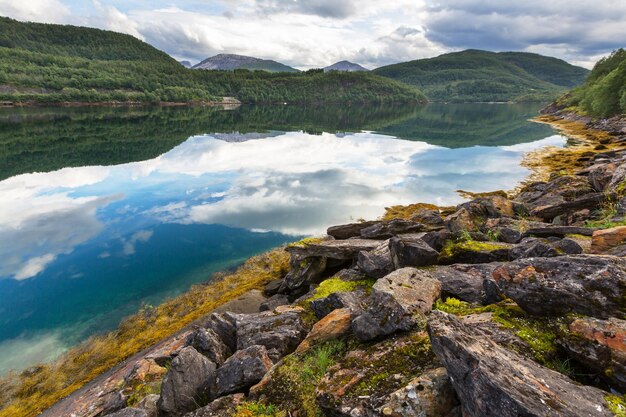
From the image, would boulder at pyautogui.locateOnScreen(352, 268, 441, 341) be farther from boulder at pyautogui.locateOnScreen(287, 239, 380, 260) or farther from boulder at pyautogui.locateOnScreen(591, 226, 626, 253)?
boulder at pyautogui.locateOnScreen(287, 239, 380, 260)

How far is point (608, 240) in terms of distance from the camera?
11.1m

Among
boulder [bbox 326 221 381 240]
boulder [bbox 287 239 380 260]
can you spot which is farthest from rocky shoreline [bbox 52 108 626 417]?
boulder [bbox 326 221 381 240]

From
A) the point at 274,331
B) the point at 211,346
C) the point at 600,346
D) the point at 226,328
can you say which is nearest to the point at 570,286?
the point at 600,346

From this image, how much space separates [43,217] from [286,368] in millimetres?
39860

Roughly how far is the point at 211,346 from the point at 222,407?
3.49 meters

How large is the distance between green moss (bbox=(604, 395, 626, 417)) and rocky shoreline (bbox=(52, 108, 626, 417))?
0.02 m

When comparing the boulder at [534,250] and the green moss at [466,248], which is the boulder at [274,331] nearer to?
the green moss at [466,248]

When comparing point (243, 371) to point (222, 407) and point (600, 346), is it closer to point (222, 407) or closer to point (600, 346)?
point (222, 407)

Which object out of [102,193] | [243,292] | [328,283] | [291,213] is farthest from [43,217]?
[328,283]

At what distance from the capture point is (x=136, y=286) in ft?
81.0

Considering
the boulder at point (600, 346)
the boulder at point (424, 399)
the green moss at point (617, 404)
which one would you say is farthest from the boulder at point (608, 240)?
the boulder at point (424, 399)

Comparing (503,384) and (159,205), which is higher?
(503,384)

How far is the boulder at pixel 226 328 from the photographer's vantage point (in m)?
13.3

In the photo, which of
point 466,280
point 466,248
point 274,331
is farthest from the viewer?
point 466,248
